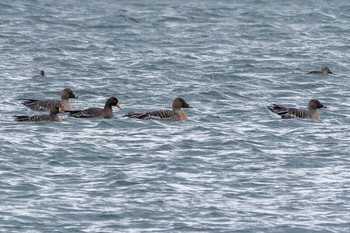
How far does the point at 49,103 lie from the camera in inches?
1169

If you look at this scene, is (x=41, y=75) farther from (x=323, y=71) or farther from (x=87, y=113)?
(x=323, y=71)

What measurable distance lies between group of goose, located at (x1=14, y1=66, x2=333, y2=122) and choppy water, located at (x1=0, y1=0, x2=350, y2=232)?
0.24 meters

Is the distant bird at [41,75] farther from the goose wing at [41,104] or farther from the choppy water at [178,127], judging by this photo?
the goose wing at [41,104]

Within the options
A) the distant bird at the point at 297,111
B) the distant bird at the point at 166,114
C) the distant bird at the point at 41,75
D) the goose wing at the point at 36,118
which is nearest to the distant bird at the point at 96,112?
the distant bird at the point at 166,114

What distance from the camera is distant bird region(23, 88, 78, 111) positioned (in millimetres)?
29453

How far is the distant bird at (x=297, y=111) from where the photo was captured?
1137 inches

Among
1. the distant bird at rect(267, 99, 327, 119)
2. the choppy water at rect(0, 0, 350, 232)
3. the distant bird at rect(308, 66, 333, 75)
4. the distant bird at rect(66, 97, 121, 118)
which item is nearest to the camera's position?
the choppy water at rect(0, 0, 350, 232)

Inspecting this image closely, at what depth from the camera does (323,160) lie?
2411 centimetres

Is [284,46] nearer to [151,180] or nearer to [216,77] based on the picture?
[216,77]

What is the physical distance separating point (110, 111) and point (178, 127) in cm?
161

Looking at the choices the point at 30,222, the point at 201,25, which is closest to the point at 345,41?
the point at 201,25

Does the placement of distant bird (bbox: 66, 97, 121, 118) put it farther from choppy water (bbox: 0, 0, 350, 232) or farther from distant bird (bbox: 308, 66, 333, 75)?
distant bird (bbox: 308, 66, 333, 75)

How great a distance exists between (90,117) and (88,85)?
562 cm

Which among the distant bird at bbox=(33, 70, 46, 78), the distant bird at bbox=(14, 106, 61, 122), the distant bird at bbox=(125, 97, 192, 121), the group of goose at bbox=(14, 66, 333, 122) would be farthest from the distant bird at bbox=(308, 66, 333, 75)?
the distant bird at bbox=(14, 106, 61, 122)
